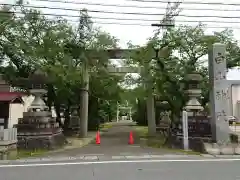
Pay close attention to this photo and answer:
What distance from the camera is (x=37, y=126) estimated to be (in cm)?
1741

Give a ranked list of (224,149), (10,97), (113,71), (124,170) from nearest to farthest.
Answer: (124,170)
(224,149)
(10,97)
(113,71)

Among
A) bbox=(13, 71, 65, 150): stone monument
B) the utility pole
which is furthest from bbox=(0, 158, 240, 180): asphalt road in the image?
the utility pole

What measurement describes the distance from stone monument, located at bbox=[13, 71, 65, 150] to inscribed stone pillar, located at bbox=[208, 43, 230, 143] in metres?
9.30

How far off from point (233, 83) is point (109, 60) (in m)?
36.8

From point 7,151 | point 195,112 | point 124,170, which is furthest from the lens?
point 195,112

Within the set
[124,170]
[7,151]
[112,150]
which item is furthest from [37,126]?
[124,170]

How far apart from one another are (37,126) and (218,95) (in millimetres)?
10331

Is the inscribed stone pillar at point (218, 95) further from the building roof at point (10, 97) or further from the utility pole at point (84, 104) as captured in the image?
the building roof at point (10, 97)

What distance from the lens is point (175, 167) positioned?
11.1 metres

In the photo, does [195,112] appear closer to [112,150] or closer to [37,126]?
[112,150]

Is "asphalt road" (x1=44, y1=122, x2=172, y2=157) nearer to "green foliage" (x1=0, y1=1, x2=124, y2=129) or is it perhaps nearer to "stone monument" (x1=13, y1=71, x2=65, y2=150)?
"stone monument" (x1=13, y1=71, x2=65, y2=150)

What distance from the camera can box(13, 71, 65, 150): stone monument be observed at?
17.0m

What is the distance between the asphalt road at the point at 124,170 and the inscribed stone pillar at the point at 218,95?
12.6 ft

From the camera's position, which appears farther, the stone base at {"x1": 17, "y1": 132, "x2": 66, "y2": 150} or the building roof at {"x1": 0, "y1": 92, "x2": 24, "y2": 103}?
the building roof at {"x1": 0, "y1": 92, "x2": 24, "y2": 103}
